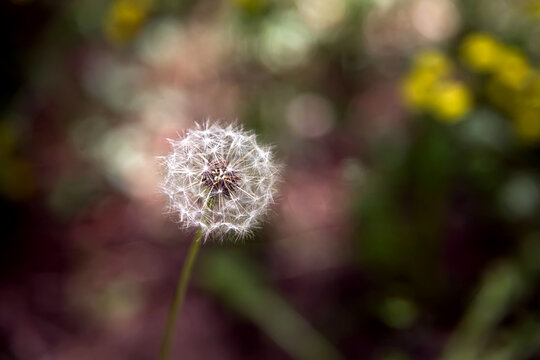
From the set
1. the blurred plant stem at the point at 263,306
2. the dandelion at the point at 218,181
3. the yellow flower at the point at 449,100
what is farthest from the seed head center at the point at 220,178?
the blurred plant stem at the point at 263,306

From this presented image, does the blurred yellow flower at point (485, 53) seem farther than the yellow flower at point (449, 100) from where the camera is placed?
Yes

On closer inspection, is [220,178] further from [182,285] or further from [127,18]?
[127,18]

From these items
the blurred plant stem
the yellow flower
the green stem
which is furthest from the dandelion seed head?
the blurred plant stem

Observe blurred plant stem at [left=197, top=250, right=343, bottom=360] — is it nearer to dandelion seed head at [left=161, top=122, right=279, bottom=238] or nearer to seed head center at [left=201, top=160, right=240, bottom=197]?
dandelion seed head at [left=161, top=122, right=279, bottom=238]

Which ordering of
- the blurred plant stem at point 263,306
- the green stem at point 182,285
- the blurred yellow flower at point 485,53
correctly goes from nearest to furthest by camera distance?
the green stem at point 182,285 → the blurred yellow flower at point 485,53 → the blurred plant stem at point 263,306

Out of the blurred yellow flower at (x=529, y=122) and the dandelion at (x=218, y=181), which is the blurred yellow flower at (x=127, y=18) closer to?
the dandelion at (x=218, y=181)

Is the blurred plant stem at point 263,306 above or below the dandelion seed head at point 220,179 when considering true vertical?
above

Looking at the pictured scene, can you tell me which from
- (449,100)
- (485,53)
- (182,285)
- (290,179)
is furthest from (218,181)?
(290,179)
